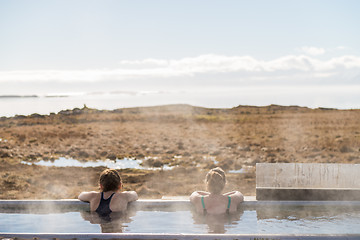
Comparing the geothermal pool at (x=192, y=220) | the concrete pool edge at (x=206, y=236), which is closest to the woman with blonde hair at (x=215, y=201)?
the geothermal pool at (x=192, y=220)

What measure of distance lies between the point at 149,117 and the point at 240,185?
140ft

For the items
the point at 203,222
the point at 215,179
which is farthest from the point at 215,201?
the point at 215,179

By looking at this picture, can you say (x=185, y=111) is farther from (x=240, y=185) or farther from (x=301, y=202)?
(x=301, y=202)

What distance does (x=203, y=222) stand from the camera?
655 centimetres

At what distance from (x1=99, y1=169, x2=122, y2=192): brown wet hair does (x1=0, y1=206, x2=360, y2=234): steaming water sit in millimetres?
527

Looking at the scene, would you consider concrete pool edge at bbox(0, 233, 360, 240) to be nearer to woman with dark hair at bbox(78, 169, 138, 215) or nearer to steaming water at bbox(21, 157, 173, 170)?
woman with dark hair at bbox(78, 169, 138, 215)

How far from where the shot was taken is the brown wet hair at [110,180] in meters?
6.31

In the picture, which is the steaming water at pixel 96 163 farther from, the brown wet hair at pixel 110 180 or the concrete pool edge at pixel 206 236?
the concrete pool edge at pixel 206 236

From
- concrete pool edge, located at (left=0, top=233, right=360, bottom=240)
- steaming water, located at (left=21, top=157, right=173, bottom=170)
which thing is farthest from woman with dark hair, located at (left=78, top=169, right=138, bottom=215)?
steaming water, located at (left=21, top=157, right=173, bottom=170)

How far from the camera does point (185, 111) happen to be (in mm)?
59812

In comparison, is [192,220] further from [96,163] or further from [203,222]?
[96,163]

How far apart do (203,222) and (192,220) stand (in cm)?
21

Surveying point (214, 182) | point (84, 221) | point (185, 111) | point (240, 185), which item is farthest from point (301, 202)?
point (185, 111)

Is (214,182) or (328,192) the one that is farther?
(328,192)
